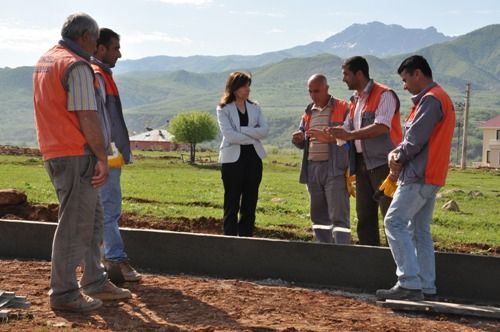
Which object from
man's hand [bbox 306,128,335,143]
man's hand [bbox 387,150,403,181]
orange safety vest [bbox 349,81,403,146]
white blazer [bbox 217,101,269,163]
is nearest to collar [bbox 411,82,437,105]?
man's hand [bbox 387,150,403,181]

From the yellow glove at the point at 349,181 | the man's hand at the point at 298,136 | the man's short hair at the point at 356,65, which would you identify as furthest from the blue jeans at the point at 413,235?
the man's hand at the point at 298,136

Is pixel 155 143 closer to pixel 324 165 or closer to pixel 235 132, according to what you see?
pixel 235 132

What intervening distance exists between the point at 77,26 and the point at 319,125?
3.04 meters

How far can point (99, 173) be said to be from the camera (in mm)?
5332

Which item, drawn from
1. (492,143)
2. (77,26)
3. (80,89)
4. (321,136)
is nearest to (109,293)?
(80,89)

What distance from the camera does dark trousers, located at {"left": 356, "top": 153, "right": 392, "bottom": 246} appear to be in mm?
6957

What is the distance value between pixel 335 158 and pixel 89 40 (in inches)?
118

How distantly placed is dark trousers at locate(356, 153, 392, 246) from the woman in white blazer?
116 centimetres

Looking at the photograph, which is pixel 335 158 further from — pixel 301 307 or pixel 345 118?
pixel 301 307

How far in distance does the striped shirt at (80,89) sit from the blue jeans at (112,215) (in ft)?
3.89

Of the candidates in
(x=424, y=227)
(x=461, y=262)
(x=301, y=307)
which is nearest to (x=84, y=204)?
(x=301, y=307)

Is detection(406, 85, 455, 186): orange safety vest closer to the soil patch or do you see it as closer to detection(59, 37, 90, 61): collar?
detection(59, 37, 90, 61): collar

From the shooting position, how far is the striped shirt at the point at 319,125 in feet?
24.4

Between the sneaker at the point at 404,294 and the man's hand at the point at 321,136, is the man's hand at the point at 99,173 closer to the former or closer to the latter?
the sneaker at the point at 404,294
